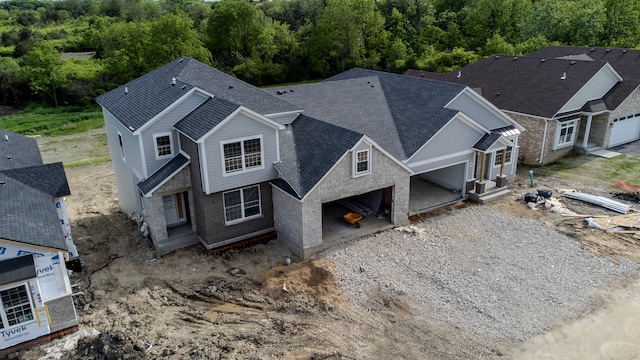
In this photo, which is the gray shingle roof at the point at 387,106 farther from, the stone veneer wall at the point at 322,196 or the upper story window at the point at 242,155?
the upper story window at the point at 242,155

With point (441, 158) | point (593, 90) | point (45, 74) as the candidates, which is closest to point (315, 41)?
point (45, 74)

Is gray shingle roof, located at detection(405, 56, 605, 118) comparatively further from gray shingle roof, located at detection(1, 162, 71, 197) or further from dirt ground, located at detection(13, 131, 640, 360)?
gray shingle roof, located at detection(1, 162, 71, 197)

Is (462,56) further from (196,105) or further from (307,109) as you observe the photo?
(196,105)

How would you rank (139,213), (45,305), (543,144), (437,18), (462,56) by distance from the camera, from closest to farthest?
(45,305) < (139,213) < (543,144) < (462,56) < (437,18)

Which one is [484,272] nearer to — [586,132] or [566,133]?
[566,133]

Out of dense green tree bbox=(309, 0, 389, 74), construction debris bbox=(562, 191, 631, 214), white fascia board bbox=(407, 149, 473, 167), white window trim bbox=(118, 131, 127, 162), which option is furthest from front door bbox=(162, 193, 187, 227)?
dense green tree bbox=(309, 0, 389, 74)

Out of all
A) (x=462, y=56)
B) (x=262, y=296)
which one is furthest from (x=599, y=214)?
(x=462, y=56)

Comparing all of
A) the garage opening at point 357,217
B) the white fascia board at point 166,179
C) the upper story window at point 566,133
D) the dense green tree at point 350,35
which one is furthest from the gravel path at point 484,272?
the dense green tree at point 350,35
